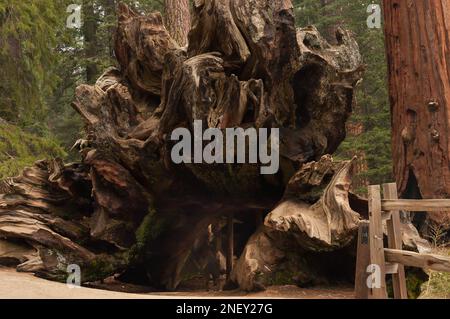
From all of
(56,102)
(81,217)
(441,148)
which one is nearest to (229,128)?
(81,217)

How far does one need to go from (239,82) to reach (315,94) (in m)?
1.46

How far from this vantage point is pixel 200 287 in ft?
27.9

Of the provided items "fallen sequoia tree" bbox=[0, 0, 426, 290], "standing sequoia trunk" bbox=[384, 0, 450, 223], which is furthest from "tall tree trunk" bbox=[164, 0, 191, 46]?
"standing sequoia trunk" bbox=[384, 0, 450, 223]

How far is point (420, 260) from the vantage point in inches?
172

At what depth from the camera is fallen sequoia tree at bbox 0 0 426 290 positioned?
21.4 feet

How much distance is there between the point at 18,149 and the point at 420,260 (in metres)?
8.94

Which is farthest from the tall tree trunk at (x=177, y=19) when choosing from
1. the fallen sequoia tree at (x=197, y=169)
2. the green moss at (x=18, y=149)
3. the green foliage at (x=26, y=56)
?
the green moss at (x=18, y=149)

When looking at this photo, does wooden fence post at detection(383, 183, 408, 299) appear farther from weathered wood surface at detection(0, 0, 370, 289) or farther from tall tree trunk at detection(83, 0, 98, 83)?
tall tree trunk at detection(83, 0, 98, 83)

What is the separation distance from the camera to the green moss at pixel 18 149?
10297 mm

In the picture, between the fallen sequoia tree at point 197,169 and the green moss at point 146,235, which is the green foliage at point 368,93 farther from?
the green moss at point 146,235

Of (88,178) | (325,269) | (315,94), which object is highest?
(315,94)

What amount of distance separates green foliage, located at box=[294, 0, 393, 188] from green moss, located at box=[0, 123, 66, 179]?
8.39m

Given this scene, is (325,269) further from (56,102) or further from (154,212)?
(56,102)

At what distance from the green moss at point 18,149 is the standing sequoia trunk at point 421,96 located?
736 cm
